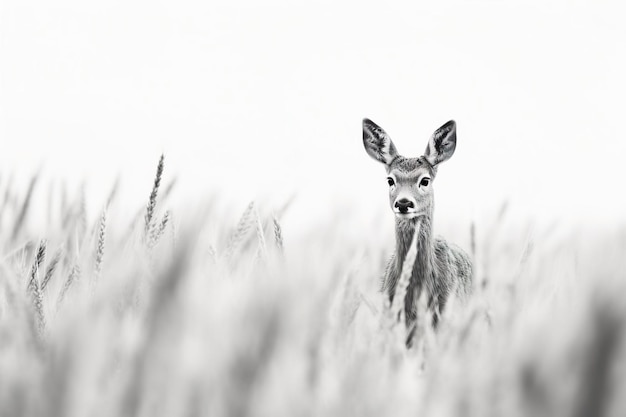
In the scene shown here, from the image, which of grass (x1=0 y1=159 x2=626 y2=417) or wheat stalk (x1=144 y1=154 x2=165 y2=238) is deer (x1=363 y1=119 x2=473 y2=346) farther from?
grass (x1=0 y1=159 x2=626 y2=417)

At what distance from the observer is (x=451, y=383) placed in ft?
2.13

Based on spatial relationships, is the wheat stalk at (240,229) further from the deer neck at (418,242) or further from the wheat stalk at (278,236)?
the deer neck at (418,242)

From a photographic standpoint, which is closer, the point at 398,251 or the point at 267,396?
the point at 267,396

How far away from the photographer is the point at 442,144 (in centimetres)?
275

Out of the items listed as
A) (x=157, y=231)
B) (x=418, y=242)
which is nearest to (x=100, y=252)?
(x=157, y=231)

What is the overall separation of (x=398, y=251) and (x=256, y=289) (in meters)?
2.16

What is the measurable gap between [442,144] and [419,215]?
10.8 inches

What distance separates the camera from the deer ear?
2.71m

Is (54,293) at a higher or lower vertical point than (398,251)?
lower

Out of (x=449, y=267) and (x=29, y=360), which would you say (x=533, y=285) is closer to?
(x=449, y=267)

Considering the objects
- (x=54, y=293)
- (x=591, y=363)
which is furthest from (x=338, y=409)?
(x=54, y=293)

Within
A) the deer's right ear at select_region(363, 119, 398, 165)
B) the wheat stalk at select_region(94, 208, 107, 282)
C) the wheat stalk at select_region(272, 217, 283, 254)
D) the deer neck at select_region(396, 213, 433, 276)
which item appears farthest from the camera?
the deer's right ear at select_region(363, 119, 398, 165)

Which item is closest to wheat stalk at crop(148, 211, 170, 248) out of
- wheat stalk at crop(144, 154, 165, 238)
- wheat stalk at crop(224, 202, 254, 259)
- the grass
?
wheat stalk at crop(144, 154, 165, 238)

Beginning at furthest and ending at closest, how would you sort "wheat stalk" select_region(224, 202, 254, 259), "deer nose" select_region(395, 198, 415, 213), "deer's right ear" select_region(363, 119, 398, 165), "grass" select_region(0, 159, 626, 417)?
"deer's right ear" select_region(363, 119, 398, 165) → "deer nose" select_region(395, 198, 415, 213) → "wheat stalk" select_region(224, 202, 254, 259) → "grass" select_region(0, 159, 626, 417)
